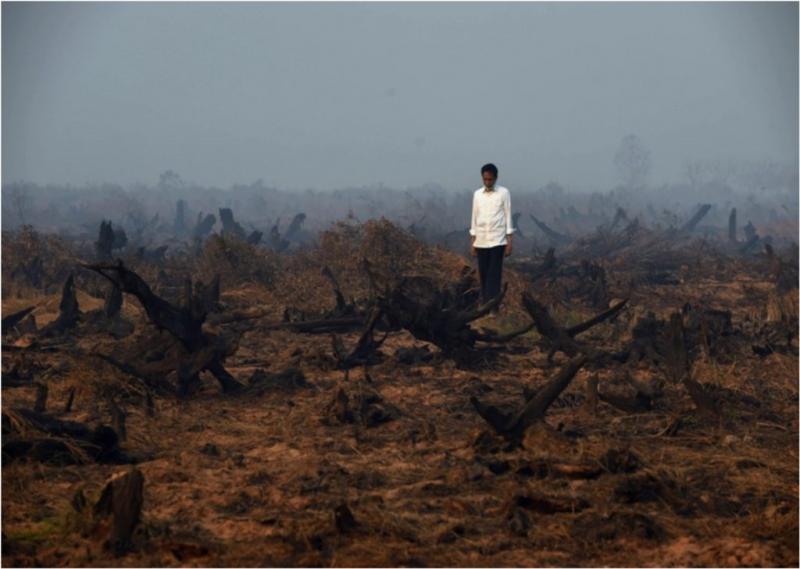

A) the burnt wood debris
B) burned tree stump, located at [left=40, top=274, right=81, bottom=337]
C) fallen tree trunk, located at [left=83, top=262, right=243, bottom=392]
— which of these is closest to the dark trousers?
the burnt wood debris

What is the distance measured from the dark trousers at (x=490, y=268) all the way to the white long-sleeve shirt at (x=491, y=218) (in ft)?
0.40

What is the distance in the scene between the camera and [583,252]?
22.8 m

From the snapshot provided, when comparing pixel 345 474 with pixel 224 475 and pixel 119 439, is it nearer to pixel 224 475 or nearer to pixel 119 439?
pixel 224 475

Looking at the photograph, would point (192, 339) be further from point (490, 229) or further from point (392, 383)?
point (490, 229)

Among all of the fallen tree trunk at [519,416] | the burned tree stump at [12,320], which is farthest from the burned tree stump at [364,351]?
the burned tree stump at [12,320]

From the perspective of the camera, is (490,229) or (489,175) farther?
(490,229)

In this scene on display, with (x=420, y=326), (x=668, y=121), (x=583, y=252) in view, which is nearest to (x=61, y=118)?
(x=668, y=121)

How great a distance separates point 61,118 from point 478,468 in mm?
151019

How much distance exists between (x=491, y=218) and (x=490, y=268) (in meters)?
0.57

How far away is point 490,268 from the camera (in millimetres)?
12758

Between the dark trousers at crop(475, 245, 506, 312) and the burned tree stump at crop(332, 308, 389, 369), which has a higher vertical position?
the dark trousers at crop(475, 245, 506, 312)

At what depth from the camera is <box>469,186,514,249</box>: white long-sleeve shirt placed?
1244 cm

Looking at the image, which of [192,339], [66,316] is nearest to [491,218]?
[192,339]

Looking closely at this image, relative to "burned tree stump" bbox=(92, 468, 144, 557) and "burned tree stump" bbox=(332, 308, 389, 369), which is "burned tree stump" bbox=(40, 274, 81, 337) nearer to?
"burned tree stump" bbox=(332, 308, 389, 369)
